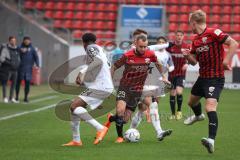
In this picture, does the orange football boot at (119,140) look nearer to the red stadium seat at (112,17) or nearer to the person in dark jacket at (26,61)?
the person in dark jacket at (26,61)

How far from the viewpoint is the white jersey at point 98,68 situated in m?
11.0

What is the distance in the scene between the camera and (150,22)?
117ft

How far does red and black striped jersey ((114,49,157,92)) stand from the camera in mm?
11609

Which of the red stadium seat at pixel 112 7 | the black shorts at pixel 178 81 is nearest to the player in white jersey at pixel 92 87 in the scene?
the black shorts at pixel 178 81

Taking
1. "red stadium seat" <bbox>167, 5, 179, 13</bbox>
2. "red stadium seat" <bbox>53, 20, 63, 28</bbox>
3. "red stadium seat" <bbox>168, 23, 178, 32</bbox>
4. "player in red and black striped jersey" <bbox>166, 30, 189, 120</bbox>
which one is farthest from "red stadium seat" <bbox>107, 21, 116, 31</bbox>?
Answer: "player in red and black striped jersey" <bbox>166, 30, 189, 120</bbox>

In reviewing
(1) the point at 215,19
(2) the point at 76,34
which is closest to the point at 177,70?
(2) the point at 76,34

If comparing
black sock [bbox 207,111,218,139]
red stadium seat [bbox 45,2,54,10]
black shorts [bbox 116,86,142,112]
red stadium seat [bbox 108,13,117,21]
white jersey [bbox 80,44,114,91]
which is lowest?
black sock [bbox 207,111,218,139]

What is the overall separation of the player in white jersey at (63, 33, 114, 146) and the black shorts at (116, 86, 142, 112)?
38 cm

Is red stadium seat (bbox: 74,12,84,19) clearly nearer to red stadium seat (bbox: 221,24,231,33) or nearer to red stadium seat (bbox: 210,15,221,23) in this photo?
red stadium seat (bbox: 210,15,221,23)

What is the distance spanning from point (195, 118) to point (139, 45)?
61.2 inches

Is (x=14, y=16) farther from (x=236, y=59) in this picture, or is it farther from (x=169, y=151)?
(x=169, y=151)

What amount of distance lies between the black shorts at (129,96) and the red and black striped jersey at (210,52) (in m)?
1.59

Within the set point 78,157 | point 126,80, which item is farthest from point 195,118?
point 78,157

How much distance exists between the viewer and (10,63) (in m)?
21.7
